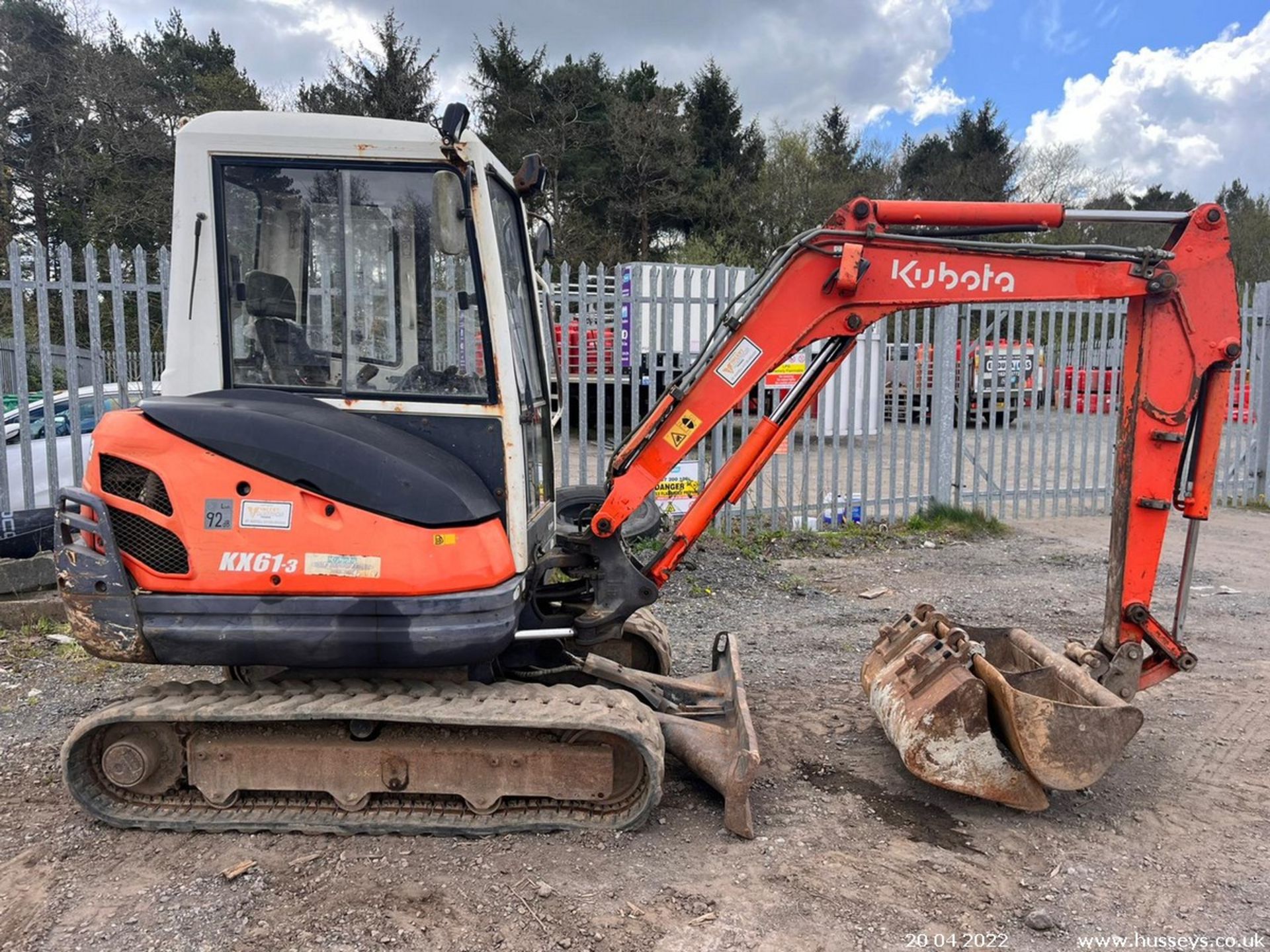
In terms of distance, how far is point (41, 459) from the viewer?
6.98 metres

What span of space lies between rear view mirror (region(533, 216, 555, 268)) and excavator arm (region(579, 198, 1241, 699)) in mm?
Answer: 1028

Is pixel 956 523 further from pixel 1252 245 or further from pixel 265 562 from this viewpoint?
pixel 1252 245

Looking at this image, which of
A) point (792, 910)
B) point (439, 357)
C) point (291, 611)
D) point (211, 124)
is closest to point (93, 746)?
point (291, 611)

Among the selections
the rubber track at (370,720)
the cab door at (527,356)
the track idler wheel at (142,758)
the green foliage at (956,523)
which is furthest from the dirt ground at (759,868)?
the green foliage at (956,523)

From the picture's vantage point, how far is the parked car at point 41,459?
670cm

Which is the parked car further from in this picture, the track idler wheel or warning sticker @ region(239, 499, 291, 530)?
warning sticker @ region(239, 499, 291, 530)

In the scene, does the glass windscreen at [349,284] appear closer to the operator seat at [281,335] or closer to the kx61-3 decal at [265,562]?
the operator seat at [281,335]

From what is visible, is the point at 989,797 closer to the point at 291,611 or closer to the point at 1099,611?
the point at 291,611

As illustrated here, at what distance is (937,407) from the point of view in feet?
32.0

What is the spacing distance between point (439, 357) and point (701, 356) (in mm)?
1201

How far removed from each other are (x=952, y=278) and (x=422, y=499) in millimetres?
2483

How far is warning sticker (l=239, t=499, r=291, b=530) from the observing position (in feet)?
10.9

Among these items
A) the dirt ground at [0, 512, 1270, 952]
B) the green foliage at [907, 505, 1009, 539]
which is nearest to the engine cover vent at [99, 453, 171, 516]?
the dirt ground at [0, 512, 1270, 952]

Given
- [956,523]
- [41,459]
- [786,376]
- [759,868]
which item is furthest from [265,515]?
[956,523]
